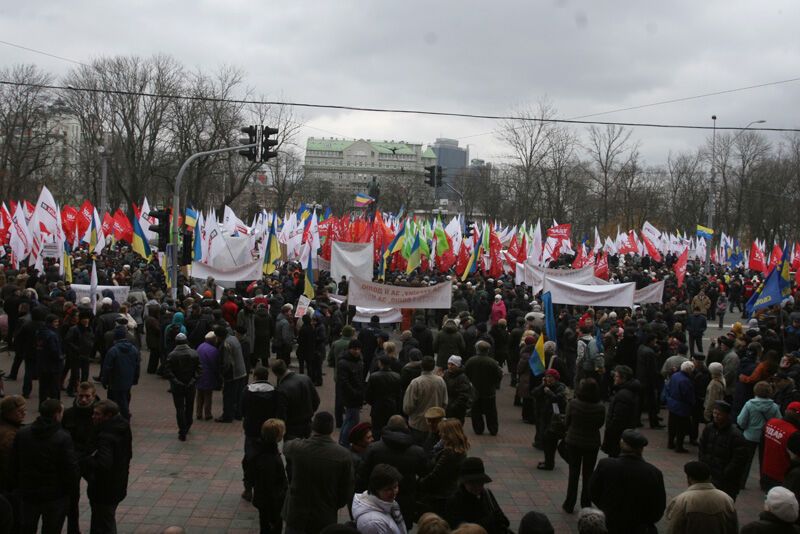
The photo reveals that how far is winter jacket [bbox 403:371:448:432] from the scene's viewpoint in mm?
8945

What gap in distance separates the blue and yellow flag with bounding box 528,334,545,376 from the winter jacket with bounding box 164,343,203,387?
468 cm

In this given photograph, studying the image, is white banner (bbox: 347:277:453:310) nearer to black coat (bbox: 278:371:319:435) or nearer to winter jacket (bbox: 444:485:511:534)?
black coat (bbox: 278:371:319:435)

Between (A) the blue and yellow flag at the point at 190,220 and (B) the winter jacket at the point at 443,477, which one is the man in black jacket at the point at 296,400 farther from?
(A) the blue and yellow flag at the point at 190,220

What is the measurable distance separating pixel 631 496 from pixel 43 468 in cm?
440

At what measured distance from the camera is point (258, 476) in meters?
6.80

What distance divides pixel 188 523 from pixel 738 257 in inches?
1575

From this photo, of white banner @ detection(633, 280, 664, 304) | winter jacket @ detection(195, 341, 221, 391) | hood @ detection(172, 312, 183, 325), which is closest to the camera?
winter jacket @ detection(195, 341, 221, 391)

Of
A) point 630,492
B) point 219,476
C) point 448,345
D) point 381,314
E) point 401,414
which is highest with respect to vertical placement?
point 630,492

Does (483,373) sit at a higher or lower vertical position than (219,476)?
higher

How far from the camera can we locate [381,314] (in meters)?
16.6

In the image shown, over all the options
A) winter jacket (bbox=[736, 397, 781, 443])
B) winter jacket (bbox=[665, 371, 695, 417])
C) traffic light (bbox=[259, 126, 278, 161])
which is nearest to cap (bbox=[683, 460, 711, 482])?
winter jacket (bbox=[736, 397, 781, 443])

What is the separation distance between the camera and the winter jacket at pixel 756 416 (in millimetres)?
8781

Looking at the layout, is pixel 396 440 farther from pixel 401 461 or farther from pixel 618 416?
pixel 618 416

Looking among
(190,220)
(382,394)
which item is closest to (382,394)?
(382,394)
